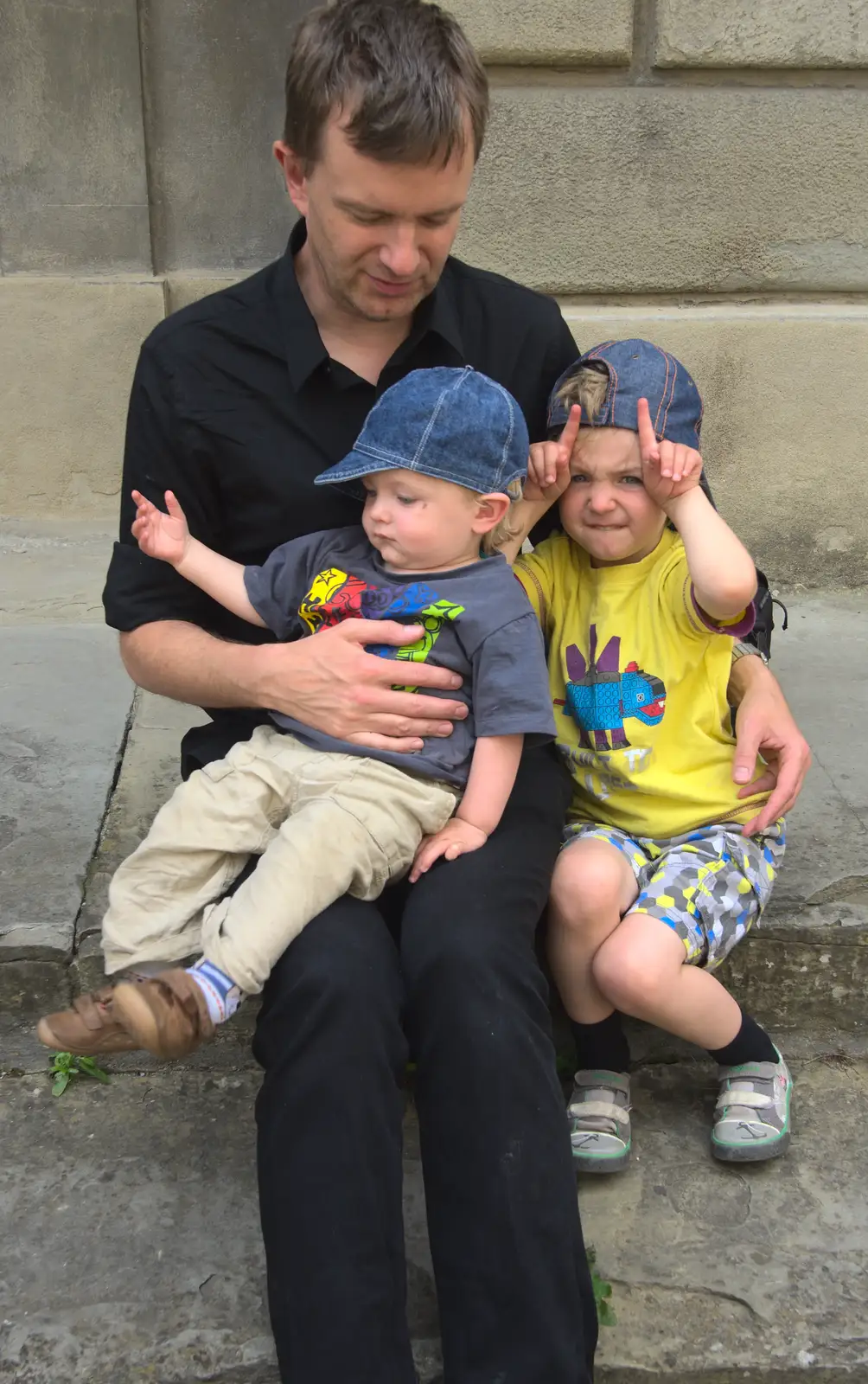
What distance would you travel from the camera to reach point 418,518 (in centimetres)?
182

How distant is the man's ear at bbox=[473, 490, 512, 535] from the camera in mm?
1850

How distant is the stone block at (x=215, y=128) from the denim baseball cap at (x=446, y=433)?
9.03 ft

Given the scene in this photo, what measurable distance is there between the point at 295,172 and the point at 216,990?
1177mm

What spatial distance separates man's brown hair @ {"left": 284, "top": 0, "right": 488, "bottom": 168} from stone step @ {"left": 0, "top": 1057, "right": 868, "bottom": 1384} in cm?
150

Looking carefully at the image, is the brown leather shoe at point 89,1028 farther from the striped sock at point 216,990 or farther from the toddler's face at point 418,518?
the toddler's face at point 418,518

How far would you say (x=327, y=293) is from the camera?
1.95 meters

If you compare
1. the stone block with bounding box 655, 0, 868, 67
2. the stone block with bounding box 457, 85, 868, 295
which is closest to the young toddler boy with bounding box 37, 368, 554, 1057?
the stone block with bounding box 457, 85, 868, 295

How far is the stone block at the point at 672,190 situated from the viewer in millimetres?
3273

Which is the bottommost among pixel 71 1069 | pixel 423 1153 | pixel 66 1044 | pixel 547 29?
pixel 71 1069

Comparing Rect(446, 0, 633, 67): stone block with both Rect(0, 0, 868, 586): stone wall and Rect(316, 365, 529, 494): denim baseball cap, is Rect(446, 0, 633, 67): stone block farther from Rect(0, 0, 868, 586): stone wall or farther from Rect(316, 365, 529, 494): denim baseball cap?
Rect(316, 365, 529, 494): denim baseball cap

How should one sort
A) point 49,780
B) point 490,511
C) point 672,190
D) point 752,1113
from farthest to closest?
point 672,190
point 49,780
point 752,1113
point 490,511

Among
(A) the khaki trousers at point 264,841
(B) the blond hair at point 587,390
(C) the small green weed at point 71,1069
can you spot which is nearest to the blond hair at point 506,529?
(B) the blond hair at point 587,390

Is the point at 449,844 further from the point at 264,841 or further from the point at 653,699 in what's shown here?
the point at 653,699

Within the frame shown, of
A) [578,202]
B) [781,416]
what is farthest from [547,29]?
[781,416]
